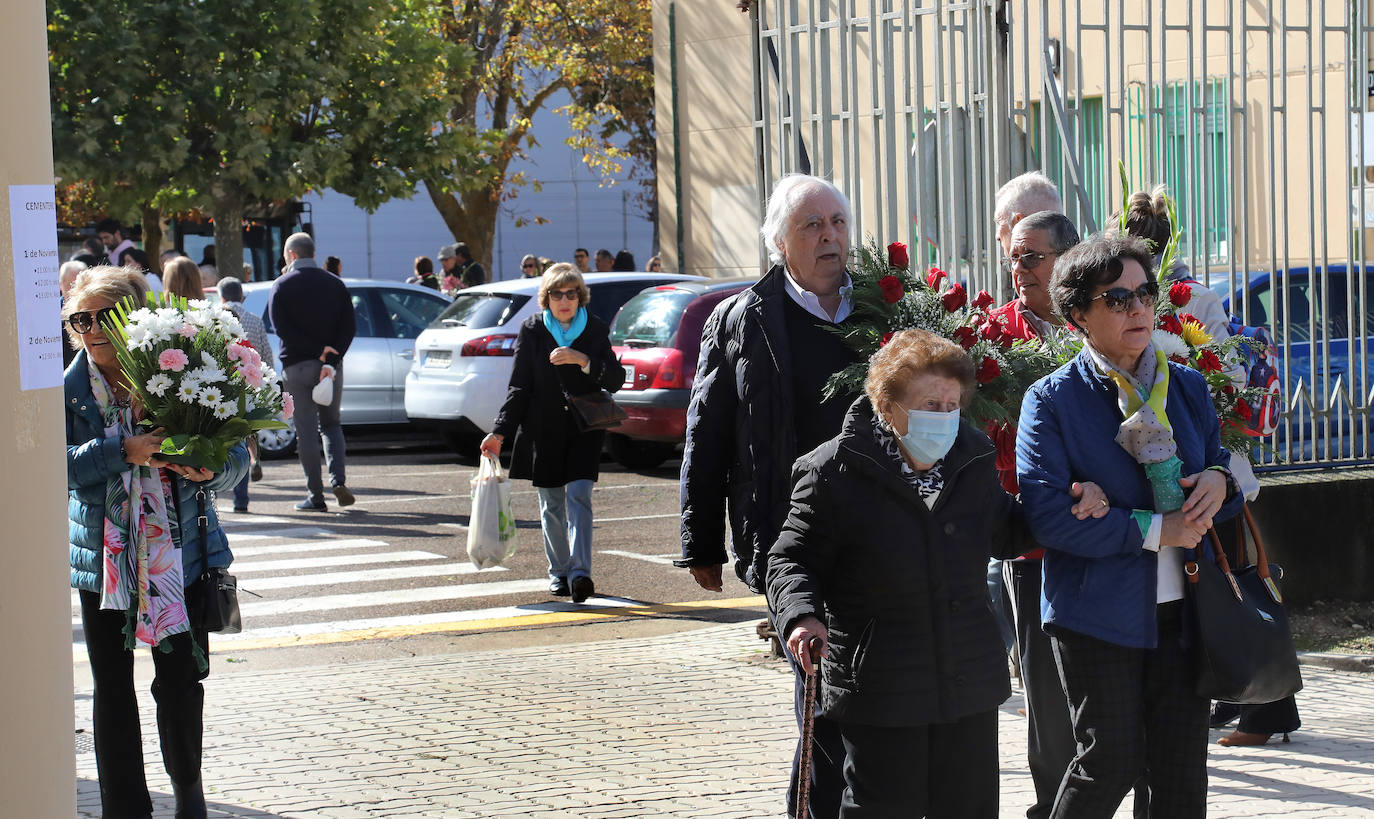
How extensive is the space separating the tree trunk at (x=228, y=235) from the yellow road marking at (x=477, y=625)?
16037mm

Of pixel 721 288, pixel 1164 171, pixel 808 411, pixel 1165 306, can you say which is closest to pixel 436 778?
pixel 808 411

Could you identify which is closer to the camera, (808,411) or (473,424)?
(808,411)

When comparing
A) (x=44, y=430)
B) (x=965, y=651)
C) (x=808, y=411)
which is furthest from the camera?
(x=808, y=411)

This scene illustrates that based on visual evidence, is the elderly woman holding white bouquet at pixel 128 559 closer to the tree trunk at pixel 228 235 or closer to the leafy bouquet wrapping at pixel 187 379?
the leafy bouquet wrapping at pixel 187 379

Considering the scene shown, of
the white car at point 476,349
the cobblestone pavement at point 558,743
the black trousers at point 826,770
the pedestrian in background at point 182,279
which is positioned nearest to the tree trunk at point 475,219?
the white car at point 476,349

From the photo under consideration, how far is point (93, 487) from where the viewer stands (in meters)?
5.15

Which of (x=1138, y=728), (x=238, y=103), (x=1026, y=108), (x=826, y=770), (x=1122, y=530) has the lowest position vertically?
(x=826, y=770)

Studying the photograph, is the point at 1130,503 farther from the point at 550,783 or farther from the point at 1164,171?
the point at 1164,171

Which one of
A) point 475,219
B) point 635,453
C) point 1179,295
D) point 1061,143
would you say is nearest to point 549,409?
point 1061,143

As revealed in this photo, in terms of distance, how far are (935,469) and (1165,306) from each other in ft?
4.31

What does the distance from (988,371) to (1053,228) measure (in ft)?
2.00

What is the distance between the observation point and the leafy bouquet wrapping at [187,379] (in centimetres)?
503

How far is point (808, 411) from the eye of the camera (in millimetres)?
4766

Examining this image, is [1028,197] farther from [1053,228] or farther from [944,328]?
[944,328]
